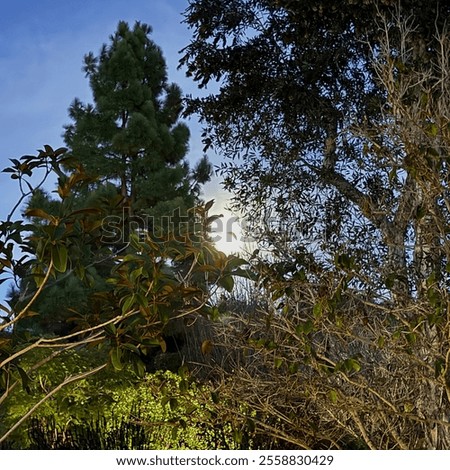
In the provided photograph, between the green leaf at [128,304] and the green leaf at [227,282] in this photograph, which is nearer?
the green leaf at [128,304]

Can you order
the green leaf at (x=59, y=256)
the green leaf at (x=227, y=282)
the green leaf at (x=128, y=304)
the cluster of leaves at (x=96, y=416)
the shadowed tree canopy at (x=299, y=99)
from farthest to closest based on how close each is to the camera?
the shadowed tree canopy at (x=299, y=99) → the cluster of leaves at (x=96, y=416) → the green leaf at (x=227, y=282) → the green leaf at (x=128, y=304) → the green leaf at (x=59, y=256)

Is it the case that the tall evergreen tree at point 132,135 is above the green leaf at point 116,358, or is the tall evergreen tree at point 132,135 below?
above

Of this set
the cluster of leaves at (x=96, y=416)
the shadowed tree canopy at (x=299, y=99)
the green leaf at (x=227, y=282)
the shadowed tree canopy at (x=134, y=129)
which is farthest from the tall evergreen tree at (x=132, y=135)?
the green leaf at (x=227, y=282)

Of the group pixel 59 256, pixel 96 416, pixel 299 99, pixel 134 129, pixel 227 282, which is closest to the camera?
pixel 59 256

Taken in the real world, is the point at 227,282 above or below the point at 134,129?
below

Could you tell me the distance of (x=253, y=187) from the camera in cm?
773

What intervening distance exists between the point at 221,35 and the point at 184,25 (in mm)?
451

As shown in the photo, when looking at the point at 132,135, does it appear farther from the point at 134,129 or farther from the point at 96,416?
the point at 96,416

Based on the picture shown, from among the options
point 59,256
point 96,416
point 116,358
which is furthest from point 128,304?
point 96,416

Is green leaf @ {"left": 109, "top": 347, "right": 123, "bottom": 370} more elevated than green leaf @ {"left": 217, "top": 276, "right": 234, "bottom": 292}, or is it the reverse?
green leaf @ {"left": 217, "top": 276, "right": 234, "bottom": 292}

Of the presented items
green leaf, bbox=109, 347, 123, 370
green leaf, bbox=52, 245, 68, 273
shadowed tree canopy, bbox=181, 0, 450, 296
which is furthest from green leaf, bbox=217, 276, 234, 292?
shadowed tree canopy, bbox=181, 0, 450, 296

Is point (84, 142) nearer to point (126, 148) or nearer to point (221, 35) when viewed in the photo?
point (126, 148)

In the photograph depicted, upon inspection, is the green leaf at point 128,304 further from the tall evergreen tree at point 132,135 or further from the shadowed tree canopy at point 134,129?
the shadowed tree canopy at point 134,129

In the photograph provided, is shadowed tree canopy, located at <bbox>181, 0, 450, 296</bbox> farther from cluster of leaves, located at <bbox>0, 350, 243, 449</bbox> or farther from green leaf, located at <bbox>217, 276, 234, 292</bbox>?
green leaf, located at <bbox>217, 276, 234, 292</bbox>
